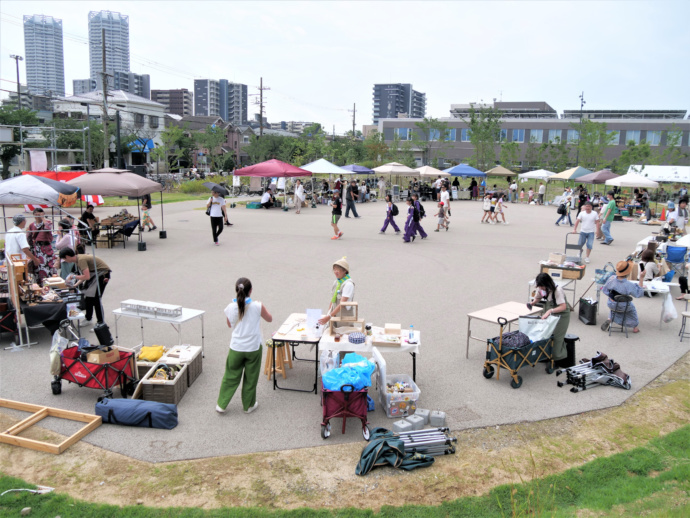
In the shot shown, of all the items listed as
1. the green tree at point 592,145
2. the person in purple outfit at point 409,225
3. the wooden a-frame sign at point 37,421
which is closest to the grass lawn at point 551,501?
the wooden a-frame sign at point 37,421

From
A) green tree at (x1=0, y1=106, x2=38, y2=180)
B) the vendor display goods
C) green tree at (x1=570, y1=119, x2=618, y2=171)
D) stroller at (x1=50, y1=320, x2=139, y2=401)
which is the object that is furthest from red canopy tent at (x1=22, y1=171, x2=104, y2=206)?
green tree at (x1=570, y1=119, x2=618, y2=171)

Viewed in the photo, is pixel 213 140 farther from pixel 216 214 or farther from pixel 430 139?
pixel 216 214

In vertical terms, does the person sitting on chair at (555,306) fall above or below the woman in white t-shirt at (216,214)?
below

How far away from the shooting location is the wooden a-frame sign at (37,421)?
523 centimetres

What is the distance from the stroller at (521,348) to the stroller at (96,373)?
4.58 metres

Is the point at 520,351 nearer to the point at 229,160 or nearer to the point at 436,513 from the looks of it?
the point at 436,513

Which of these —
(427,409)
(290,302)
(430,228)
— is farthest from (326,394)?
(430,228)

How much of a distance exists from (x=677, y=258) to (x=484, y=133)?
43.0 metres

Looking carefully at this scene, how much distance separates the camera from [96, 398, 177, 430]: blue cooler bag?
5660mm

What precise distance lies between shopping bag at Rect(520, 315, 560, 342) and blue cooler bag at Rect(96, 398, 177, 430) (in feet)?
15.1

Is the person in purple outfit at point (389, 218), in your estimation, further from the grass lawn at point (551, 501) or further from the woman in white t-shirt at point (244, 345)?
the grass lawn at point (551, 501)

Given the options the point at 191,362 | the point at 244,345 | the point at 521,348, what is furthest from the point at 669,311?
the point at 191,362

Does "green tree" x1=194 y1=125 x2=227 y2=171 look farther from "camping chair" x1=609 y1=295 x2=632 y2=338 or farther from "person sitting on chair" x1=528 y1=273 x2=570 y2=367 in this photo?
"person sitting on chair" x1=528 y1=273 x2=570 y2=367

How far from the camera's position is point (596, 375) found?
6.89 meters
